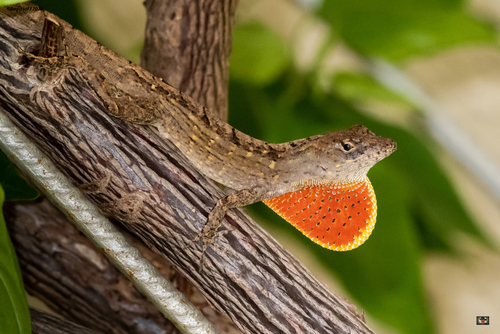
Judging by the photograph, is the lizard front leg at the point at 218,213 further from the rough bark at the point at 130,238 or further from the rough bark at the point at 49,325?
the rough bark at the point at 49,325

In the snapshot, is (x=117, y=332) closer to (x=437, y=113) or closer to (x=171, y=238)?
(x=171, y=238)

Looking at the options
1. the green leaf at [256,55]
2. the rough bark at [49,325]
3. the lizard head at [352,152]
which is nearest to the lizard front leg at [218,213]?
the lizard head at [352,152]

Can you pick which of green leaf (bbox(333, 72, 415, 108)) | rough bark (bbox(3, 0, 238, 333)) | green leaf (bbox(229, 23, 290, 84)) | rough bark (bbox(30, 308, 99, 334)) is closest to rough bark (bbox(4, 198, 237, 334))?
rough bark (bbox(3, 0, 238, 333))

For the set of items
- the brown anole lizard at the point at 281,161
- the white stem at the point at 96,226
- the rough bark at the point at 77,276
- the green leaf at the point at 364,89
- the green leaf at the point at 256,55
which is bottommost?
the rough bark at the point at 77,276

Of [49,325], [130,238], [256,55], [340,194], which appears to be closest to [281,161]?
[340,194]

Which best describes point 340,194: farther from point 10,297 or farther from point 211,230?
point 10,297

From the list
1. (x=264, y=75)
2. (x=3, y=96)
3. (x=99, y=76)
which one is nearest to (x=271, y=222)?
(x=264, y=75)
